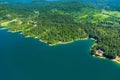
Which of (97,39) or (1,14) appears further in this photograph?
(1,14)

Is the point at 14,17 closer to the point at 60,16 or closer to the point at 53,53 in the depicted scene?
the point at 60,16

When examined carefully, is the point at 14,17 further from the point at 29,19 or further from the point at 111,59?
the point at 111,59

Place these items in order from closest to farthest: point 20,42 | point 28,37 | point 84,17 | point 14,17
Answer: point 20,42 < point 28,37 < point 14,17 < point 84,17

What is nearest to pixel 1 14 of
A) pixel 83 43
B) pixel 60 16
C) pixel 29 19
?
pixel 29 19

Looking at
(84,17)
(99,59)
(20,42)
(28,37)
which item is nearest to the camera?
(99,59)

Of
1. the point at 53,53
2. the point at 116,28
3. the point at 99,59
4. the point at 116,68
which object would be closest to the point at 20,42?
the point at 53,53

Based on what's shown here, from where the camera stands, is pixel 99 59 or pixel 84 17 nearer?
pixel 99 59

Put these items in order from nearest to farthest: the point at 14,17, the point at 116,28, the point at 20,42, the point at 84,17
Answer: the point at 20,42, the point at 116,28, the point at 14,17, the point at 84,17

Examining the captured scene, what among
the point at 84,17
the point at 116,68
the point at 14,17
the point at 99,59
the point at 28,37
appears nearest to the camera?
the point at 116,68
